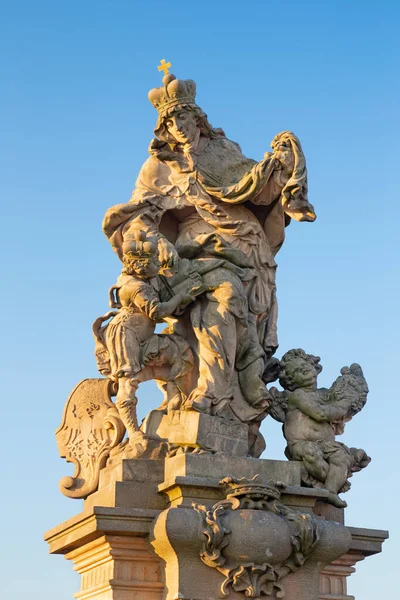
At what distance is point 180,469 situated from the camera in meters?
11.6

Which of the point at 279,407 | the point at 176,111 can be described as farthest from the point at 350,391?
the point at 176,111

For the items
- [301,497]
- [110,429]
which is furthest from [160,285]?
[301,497]

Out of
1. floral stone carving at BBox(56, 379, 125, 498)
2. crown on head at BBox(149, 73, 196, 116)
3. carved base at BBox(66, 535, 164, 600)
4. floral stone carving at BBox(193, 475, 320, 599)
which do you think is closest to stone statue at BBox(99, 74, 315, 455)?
crown on head at BBox(149, 73, 196, 116)

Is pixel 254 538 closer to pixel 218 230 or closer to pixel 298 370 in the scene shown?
pixel 298 370

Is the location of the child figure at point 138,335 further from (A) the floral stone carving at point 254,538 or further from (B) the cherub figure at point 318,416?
(A) the floral stone carving at point 254,538

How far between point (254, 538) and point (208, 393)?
1.44 metres

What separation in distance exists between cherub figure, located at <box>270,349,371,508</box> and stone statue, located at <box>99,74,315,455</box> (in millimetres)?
262

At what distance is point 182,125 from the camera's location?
1306cm

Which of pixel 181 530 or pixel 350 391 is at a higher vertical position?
pixel 350 391

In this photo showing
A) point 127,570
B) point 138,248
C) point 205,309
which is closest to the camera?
point 127,570

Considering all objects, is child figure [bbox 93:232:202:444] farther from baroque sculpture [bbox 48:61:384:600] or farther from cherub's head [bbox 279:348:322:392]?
cherub's head [bbox 279:348:322:392]

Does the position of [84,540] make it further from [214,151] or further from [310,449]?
[214,151]

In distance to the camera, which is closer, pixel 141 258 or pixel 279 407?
pixel 141 258

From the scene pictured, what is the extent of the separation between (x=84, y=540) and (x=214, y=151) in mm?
3887
